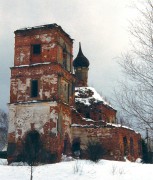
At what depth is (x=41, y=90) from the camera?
2453 centimetres

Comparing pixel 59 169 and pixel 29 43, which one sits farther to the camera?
pixel 29 43

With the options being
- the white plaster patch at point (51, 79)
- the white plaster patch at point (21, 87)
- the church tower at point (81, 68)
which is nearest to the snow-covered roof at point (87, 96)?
the church tower at point (81, 68)

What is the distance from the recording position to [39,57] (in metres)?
25.4

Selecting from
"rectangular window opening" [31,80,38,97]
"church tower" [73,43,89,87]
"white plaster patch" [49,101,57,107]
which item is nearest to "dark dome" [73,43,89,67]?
"church tower" [73,43,89,87]

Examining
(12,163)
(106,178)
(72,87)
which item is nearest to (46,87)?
(72,87)

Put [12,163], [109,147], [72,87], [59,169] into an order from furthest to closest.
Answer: [72,87] < [109,147] < [12,163] < [59,169]

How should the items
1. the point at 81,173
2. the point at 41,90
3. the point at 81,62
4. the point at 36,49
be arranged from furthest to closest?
the point at 81,62
the point at 36,49
the point at 41,90
the point at 81,173

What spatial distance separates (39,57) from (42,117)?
4801 millimetres

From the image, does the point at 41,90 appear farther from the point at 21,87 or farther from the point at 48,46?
the point at 48,46

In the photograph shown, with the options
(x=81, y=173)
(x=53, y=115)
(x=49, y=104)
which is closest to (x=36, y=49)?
(x=49, y=104)

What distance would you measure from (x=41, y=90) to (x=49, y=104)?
1.42 meters

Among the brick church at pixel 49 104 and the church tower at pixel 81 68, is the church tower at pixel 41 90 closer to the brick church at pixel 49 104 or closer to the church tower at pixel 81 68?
the brick church at pixel 49 104

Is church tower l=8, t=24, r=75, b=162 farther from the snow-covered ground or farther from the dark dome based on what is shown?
the dark dome

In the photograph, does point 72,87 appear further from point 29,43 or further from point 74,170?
point 74,170
